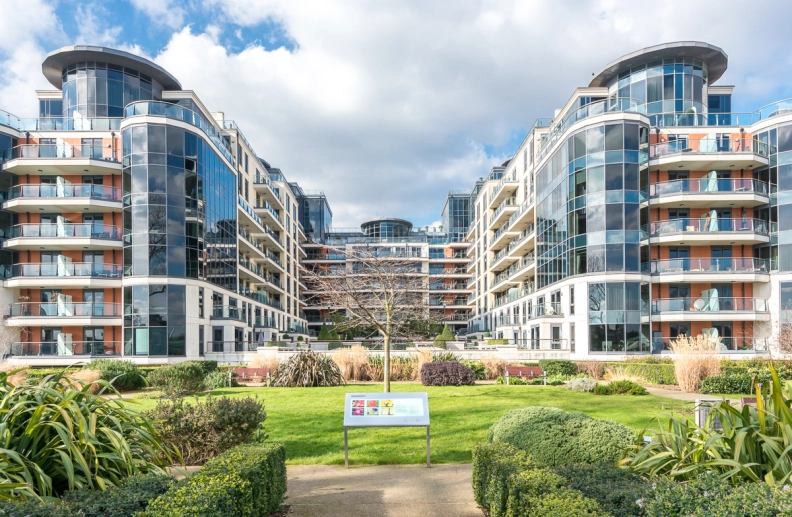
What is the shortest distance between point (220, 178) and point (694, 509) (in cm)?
3969

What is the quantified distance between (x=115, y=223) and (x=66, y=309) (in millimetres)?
6616

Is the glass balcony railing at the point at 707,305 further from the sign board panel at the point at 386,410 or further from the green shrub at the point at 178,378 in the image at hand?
the sign board panel at the point at 386,410

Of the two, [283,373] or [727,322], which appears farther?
[727,322]

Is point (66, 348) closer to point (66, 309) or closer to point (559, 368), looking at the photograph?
point (66, 309)

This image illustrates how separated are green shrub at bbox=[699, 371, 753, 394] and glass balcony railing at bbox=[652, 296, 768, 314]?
16.0 meters

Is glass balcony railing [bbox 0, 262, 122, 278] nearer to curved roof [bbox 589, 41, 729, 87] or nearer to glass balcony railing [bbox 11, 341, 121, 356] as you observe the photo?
glass balcony railing [bbox 11, 341, 121, 356]

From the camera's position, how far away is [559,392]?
61.0ft

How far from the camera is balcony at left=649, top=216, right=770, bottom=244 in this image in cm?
3444

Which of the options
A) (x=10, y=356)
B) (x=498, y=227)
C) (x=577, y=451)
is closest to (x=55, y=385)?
(x=577, y=451)

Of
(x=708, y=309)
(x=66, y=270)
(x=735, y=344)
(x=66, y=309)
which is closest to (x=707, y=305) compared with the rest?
(x=708, y=309)

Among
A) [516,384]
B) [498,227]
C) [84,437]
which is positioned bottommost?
[516,384]

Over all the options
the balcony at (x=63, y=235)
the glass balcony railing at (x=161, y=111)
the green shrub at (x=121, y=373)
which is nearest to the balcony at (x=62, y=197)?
the balcony at (x=63, y=235)

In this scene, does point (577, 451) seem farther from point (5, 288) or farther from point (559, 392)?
point (5, 288)

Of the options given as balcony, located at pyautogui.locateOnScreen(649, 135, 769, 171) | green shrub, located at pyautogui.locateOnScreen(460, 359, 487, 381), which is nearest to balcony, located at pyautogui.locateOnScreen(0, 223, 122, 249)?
green shrub, located at pyautogui.locateOnScreen(460, 359, 487, 381)
